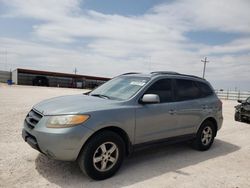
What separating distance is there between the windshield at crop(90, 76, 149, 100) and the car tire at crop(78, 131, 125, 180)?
0.88m

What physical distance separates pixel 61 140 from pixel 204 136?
3.73 meters

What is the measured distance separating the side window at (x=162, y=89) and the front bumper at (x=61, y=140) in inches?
64.9

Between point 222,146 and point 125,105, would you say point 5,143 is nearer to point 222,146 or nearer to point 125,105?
point 125,105

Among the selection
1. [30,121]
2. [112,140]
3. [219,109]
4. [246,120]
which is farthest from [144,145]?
[246,120]

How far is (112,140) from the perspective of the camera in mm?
4020

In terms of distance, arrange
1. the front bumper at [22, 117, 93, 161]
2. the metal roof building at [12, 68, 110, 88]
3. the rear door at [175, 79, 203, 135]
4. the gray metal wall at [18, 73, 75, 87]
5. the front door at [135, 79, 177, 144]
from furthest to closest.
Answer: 1. the gray metal wall at [18, 73, 75, 87]
2. the metal roof building at [12, 68, 110, 88]
3. the rear door at [175, 79, 203, 135]
4. the front door at [135, 79, 177, 144]
5. the front bumper at [22, 117, 93, 161]

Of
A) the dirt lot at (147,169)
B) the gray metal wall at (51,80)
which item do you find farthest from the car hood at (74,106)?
the gray metal wall at (51,80)

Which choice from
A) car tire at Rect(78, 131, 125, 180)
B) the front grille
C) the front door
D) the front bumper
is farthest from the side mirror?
the front grille

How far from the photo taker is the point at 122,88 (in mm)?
4914

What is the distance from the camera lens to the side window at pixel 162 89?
4.83 metres

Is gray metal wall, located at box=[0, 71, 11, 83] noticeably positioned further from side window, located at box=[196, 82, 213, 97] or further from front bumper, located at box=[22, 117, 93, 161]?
front bumper, located at box=[22, 117, 93, 161]

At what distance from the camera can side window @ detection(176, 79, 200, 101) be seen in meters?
5.36

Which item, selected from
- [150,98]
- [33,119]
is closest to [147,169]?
[150,98]

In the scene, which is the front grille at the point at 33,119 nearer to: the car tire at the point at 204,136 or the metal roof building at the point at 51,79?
the car tire at the point at 204,136
